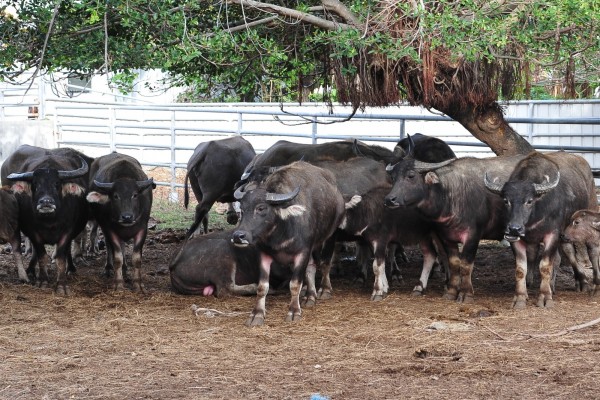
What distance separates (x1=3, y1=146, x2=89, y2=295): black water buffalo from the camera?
10.2 meters

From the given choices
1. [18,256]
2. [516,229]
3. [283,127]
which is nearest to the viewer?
[516,229]

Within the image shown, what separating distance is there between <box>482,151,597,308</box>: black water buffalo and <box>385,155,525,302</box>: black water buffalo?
21 centimetres

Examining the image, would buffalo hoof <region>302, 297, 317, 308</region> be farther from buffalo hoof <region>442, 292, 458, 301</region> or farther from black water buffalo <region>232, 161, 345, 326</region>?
buffalo hoof <region>442, 292, 458, 301</region>

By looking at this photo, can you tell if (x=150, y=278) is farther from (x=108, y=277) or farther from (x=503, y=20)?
(x=503, y=20)

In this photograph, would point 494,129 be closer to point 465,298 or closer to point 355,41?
point 465,298

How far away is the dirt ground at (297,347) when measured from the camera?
646 centimetres

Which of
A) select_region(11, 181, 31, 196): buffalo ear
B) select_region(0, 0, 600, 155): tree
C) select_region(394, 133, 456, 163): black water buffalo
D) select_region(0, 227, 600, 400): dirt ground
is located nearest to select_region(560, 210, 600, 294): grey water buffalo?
select_region(0, 227, 600, 400): dirt ground

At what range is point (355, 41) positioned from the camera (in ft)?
31.0

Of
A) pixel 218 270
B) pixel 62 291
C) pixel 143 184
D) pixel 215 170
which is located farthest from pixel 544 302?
pixel 215 170

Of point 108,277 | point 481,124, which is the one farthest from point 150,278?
point 481,124

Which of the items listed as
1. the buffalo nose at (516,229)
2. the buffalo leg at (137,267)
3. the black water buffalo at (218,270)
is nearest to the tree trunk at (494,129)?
the buffalo nose at (516,229)

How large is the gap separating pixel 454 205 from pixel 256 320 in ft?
8.54

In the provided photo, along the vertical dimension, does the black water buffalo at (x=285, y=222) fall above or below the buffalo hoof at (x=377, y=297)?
above

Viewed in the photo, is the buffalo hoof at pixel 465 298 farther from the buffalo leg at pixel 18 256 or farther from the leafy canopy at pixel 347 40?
the buffalo leg at pixel 18 256
